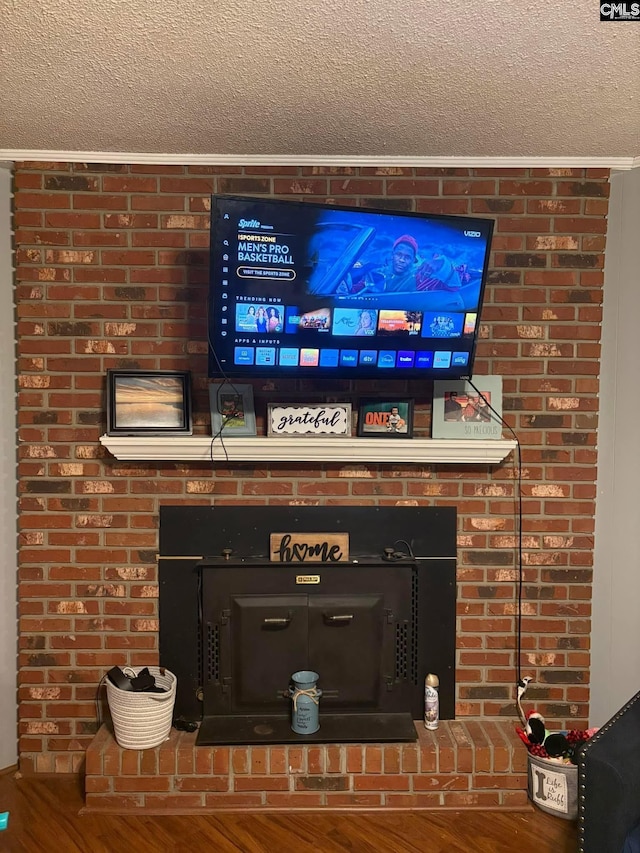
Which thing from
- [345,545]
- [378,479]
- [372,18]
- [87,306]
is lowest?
[345,545]

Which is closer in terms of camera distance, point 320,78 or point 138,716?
point 320,78

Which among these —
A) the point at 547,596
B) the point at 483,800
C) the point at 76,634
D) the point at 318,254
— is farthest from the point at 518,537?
the point at 76,634

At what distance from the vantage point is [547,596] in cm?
275

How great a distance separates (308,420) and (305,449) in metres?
0.12

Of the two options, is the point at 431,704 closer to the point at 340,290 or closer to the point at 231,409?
the point at 231,409

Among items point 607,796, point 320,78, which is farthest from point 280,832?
point 320,78

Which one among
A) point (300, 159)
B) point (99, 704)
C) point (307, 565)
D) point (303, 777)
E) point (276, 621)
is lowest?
point (303, 777)

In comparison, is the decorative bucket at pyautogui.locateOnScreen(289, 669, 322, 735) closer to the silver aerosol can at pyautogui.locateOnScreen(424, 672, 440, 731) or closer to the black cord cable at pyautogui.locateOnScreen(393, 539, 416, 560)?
the silver aerosol can at pyautogui.locateOnScreen(424, 672, 440, 731)

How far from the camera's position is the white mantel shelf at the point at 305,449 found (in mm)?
2559

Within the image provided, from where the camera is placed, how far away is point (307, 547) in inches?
107

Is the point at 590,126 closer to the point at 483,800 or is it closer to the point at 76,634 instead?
the point at 483,800

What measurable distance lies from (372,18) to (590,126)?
40.8 inches

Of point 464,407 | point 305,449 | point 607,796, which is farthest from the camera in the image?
point 464,407

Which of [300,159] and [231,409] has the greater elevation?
[300,159]
